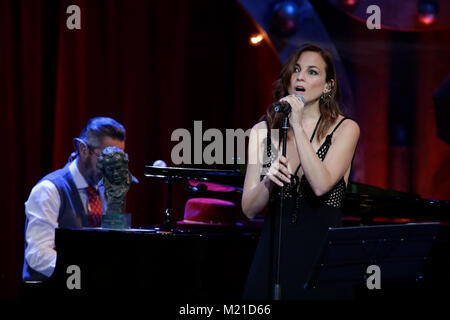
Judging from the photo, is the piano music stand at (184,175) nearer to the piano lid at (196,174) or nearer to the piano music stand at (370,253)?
the piano lid at (196,174)

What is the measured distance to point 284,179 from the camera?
2109mm

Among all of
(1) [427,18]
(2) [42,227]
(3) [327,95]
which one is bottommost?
(2) [42,227]

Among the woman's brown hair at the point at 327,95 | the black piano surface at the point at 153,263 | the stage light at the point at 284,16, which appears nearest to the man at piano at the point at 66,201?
the black piano surface at the point at 153,263

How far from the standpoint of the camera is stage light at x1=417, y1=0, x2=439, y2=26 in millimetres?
5598

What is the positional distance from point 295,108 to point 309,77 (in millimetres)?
360

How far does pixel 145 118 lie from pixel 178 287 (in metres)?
2.50

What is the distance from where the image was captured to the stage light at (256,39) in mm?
5605

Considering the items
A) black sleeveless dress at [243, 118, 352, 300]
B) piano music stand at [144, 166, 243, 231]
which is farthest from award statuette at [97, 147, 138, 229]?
black sleeveless dress at [243, 118, 352, 300]

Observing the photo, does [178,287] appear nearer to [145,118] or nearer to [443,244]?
[443,244]

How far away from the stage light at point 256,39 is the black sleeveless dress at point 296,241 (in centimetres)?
339

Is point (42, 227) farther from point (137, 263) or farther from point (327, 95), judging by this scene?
point (327, 95)

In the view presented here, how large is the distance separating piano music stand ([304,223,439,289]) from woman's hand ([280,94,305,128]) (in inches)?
18.2

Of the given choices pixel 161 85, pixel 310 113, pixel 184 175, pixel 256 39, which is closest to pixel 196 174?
pixel 184 175

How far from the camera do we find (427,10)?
18.4 ft
